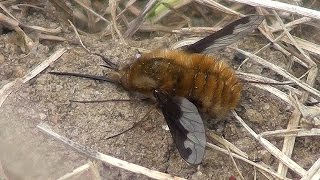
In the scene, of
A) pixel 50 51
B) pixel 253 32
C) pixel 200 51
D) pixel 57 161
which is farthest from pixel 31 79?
pixel 253 32

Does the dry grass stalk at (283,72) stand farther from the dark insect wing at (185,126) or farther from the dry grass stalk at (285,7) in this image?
the dark insect wing at (185,126)

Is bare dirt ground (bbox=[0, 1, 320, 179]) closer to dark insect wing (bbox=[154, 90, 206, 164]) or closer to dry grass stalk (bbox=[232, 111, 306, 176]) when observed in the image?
dry grass stalk (bbox=[232, 111, 306, 176])

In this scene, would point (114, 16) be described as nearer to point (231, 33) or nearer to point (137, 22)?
point (137, 22)

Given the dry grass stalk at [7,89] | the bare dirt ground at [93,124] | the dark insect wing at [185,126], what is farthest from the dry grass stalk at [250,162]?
the dry grass stalk at [7,89]

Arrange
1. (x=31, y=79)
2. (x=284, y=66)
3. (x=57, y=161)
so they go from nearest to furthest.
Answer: (x=57, y=161) < (x=31, y=79) < (x=284, y=66)

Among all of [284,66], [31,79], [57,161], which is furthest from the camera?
[284,66]

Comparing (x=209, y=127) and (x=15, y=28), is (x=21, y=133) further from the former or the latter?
(x=209, y=127)
